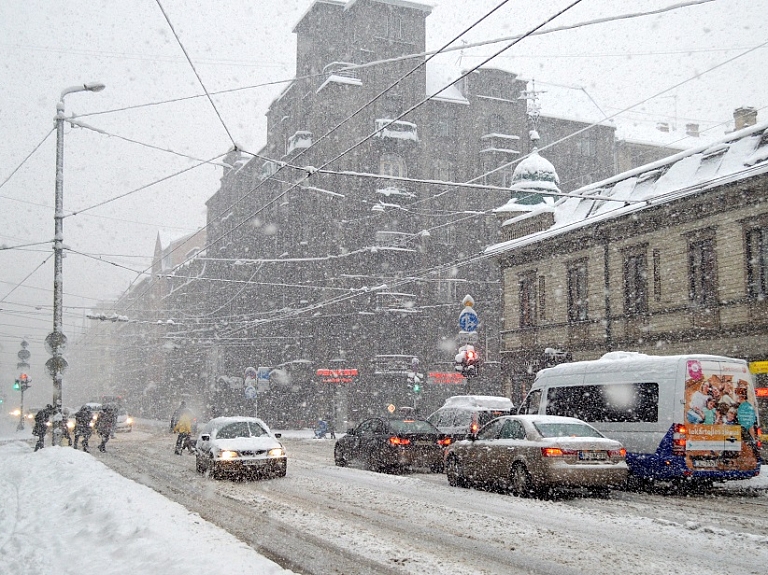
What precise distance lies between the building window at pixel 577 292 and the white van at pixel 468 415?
7.72m

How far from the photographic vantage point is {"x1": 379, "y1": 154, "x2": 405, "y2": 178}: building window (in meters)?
53.6

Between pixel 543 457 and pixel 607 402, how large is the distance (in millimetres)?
4614

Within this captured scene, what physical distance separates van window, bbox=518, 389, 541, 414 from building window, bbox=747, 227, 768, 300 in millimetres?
7610

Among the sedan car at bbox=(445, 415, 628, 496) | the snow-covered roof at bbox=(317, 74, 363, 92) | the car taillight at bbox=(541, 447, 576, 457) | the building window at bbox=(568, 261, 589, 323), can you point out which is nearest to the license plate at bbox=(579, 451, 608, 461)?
the sedan car at bbox=(445, 415, 628, 496)

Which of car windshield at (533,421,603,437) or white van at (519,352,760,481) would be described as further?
white van at (519,352,760,481)

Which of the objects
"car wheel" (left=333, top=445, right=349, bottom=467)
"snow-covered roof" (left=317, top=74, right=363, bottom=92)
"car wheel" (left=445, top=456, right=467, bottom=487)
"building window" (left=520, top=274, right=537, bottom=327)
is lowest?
"car wheel" (left=333, top=445, right=349, bottom=467)

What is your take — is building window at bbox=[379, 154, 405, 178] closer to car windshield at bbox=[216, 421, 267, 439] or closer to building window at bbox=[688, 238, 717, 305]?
building window at bbox=[688, 238, 717, 305]

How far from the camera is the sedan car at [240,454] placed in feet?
54.4

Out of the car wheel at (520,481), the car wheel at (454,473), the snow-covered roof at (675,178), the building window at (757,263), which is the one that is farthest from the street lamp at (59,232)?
the building window at (757,263)

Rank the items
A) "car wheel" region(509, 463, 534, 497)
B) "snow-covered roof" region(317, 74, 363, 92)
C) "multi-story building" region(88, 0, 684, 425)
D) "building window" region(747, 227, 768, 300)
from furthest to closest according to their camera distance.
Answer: "snow-covered roof" region(317, 74, 363, 92) → "multi-story building" region(88, 0, 684, 425) → "building window" region(747, 227, 768, 300) → "car wheel" region(509, 463, 534, 497)

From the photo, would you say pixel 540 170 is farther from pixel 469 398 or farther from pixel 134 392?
pixel 134 392

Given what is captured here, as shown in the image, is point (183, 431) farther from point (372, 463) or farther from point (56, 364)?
point (372, 463)

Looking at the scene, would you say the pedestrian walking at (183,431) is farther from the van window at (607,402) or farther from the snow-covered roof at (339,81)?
the snow-covered roof at (339,81)

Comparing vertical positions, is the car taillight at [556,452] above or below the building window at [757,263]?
below
